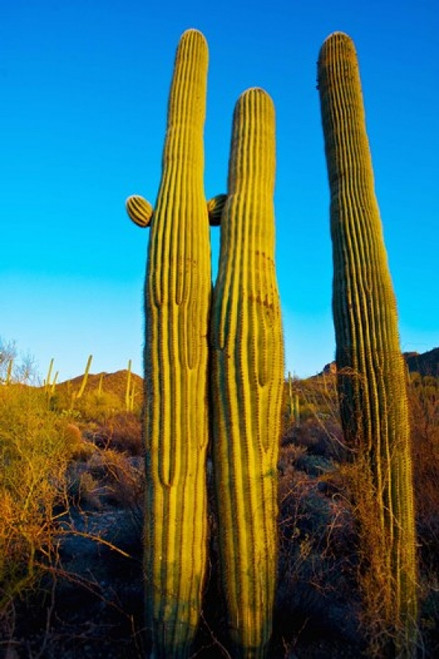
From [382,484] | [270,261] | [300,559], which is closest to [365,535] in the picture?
[382,484]

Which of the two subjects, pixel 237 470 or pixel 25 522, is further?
pixel 25 522

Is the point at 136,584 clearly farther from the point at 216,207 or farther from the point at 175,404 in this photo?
the point at 216,207

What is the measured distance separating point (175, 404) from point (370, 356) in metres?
1.68

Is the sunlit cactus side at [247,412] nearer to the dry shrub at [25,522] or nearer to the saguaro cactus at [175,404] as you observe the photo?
the saguaro cactus at [175,404]

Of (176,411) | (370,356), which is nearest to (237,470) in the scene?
(176,411)

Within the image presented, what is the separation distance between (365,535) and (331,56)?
4.75 meters

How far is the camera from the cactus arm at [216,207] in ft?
15.5

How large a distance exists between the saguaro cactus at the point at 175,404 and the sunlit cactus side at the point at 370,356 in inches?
49.2

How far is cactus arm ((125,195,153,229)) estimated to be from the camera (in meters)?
4.49

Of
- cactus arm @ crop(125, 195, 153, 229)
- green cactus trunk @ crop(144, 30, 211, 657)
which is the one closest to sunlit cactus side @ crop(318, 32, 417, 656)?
green cactus trunk @ crop(144, 30, 211, 657)

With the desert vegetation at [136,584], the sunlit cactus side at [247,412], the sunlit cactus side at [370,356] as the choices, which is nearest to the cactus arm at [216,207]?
the sunlit cactus side at [247,412]

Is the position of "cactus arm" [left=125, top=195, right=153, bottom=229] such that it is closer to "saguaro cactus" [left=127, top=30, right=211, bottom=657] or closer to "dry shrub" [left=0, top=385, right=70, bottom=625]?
"saguaro cactus" [left=127, top=30, right=211, bottom=657]

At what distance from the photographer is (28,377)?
1053 cm

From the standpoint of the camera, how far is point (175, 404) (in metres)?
3.73
